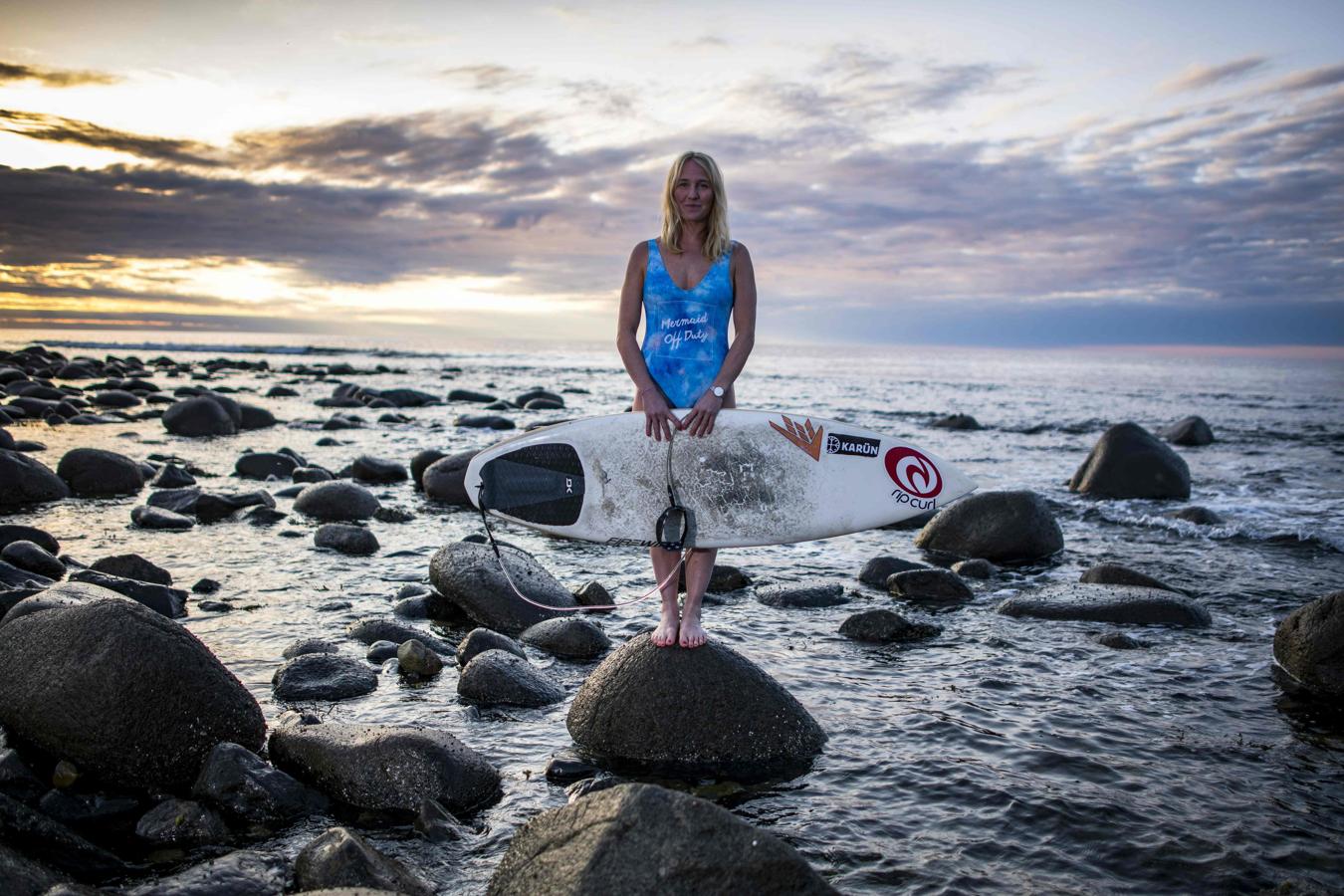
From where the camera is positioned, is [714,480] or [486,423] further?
[486,423]

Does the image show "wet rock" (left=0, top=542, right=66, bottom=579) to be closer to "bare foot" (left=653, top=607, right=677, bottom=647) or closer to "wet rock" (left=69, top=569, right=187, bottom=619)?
"wet rock" (left=69, top=569, right=187, bottom=619)

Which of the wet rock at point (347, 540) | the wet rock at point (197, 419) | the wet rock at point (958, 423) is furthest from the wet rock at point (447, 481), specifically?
the wet rock at point (958, 423)

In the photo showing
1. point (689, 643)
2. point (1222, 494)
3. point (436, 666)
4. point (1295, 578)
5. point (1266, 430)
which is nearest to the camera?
point (689, 643)

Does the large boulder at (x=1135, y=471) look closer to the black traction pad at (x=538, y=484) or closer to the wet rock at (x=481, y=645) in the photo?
the black traction pad at (x=538, y=484)

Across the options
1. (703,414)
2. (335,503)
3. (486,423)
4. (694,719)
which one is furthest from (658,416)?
(486,423)

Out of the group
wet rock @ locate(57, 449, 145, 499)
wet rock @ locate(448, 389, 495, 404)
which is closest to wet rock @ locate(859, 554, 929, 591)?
wet rock @ locate(57, 449, 145, 499)

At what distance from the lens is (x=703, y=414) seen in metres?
5.13

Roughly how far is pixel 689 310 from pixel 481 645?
2.54 metres

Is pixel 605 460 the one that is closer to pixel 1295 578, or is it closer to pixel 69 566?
pixel 69 566

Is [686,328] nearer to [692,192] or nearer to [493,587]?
[692,192]

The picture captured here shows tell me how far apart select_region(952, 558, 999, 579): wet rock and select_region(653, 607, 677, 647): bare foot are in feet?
14.6

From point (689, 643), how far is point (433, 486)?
7.80 meters

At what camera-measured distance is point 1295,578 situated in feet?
27.7

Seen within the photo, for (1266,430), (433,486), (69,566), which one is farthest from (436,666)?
(1266,430)
